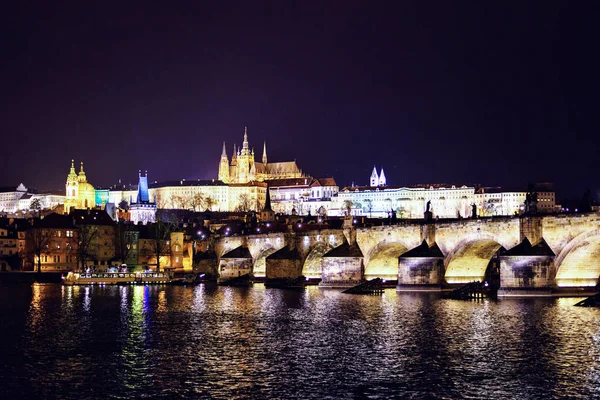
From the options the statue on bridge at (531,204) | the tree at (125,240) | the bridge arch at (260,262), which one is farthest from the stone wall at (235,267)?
the statue on bridge at (531,204)

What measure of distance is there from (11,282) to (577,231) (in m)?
56.3

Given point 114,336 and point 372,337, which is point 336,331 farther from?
point 114,336

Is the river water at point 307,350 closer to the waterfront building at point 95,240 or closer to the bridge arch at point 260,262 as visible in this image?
the bridge arch at point 260,262

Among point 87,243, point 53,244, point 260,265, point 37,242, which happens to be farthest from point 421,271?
point 37,242

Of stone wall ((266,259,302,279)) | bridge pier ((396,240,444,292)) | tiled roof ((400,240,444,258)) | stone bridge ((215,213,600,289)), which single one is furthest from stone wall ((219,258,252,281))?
tiled roof ((400,240,444,258))

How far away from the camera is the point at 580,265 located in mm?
50625

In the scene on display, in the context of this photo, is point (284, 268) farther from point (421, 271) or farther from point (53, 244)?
point (53, 244)

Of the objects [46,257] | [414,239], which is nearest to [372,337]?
[414,239]

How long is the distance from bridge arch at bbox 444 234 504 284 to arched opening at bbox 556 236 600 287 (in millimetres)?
6711

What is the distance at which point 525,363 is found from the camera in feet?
97.3

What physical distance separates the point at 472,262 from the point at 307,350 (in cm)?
2928

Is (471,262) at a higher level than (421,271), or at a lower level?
higher

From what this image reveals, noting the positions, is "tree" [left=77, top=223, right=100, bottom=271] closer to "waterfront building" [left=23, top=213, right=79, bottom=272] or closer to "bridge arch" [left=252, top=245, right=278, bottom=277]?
"waterfront building" [left=23, top=213, right=79, bottom=272]

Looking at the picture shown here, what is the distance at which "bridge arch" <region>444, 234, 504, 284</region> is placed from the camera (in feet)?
190
